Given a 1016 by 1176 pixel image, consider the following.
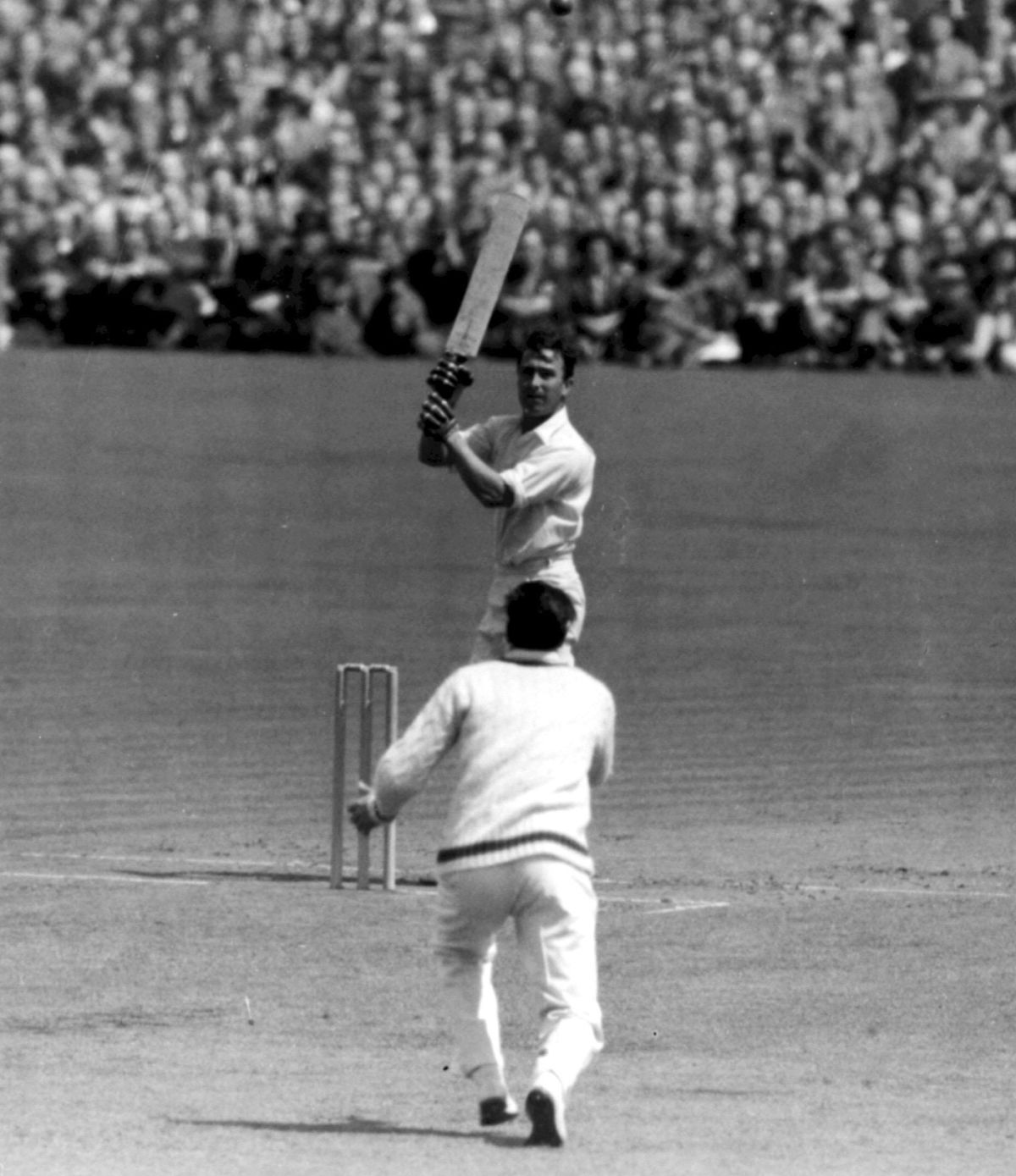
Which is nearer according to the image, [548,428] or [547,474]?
[547,474]

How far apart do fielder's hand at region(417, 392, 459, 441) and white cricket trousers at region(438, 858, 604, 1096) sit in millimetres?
2954

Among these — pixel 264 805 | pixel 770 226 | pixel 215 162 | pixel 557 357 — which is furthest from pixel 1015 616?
pixel 215 162

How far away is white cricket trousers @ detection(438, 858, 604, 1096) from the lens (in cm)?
769

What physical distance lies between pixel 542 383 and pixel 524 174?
24007 millimetres

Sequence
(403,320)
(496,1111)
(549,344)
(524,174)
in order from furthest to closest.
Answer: (524,174) → (403,320) → (549,344) → (496,1111)

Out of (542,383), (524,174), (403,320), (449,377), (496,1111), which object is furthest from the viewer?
(524,174)

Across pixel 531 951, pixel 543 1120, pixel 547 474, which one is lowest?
pixel 543 1120

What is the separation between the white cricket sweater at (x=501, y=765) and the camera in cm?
775

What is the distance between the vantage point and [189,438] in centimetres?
2844

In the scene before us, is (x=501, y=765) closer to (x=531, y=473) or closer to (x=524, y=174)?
(x=531, y=473)

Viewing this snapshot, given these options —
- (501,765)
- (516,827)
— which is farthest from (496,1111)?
(501,765)

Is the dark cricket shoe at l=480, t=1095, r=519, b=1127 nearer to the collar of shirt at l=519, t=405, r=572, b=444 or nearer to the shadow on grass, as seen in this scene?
the shadow on grass

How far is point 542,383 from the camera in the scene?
10820 mm

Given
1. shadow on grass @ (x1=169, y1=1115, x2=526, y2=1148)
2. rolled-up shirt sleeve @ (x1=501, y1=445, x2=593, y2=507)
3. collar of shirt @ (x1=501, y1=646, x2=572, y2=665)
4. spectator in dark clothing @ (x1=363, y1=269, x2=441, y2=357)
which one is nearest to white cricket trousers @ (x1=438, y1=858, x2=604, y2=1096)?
shadow on grass @ (x1=169, y1=1115, x2=526, y2=1148)
